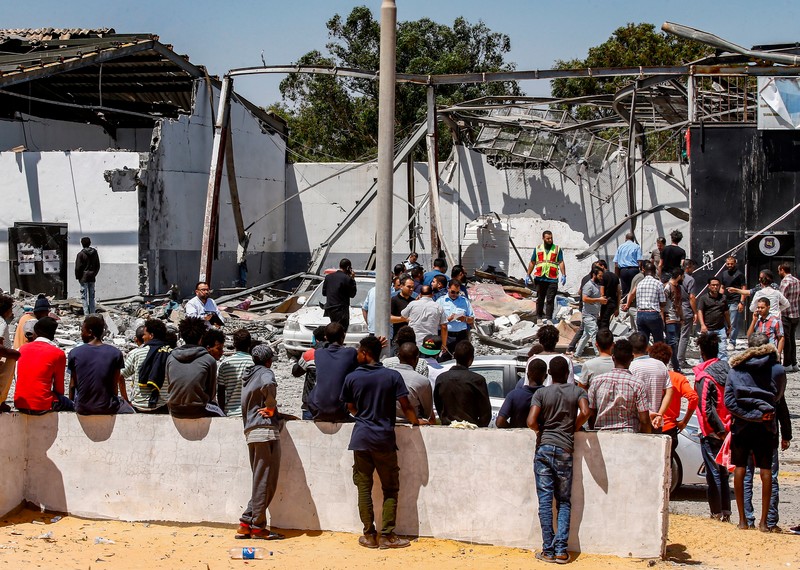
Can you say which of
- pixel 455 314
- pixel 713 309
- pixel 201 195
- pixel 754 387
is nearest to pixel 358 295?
pixel 455 314

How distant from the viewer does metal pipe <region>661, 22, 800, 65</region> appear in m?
17.8

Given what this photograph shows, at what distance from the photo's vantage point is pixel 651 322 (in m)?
14.3

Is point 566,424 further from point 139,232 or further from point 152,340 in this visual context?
point 139,232

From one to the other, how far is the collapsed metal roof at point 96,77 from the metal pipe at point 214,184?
158cm

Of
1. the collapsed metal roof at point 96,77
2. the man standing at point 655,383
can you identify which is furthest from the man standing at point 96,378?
the collapsed metal roof at point 96,77

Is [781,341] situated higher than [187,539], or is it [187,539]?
[781,341]

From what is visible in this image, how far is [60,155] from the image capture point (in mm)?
23328

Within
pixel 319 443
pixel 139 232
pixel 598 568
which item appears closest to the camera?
pixel 598 568

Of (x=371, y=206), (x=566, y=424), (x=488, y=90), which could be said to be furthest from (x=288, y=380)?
(x=488, y=90)

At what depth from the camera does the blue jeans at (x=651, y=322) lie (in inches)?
563

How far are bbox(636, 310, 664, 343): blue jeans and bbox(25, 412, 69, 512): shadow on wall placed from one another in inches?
322

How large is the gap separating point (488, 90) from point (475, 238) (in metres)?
14.8

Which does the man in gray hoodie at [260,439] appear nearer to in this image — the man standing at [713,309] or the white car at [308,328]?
the white car at [308,328]

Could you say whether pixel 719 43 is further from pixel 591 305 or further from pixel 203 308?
pixel 203 308
